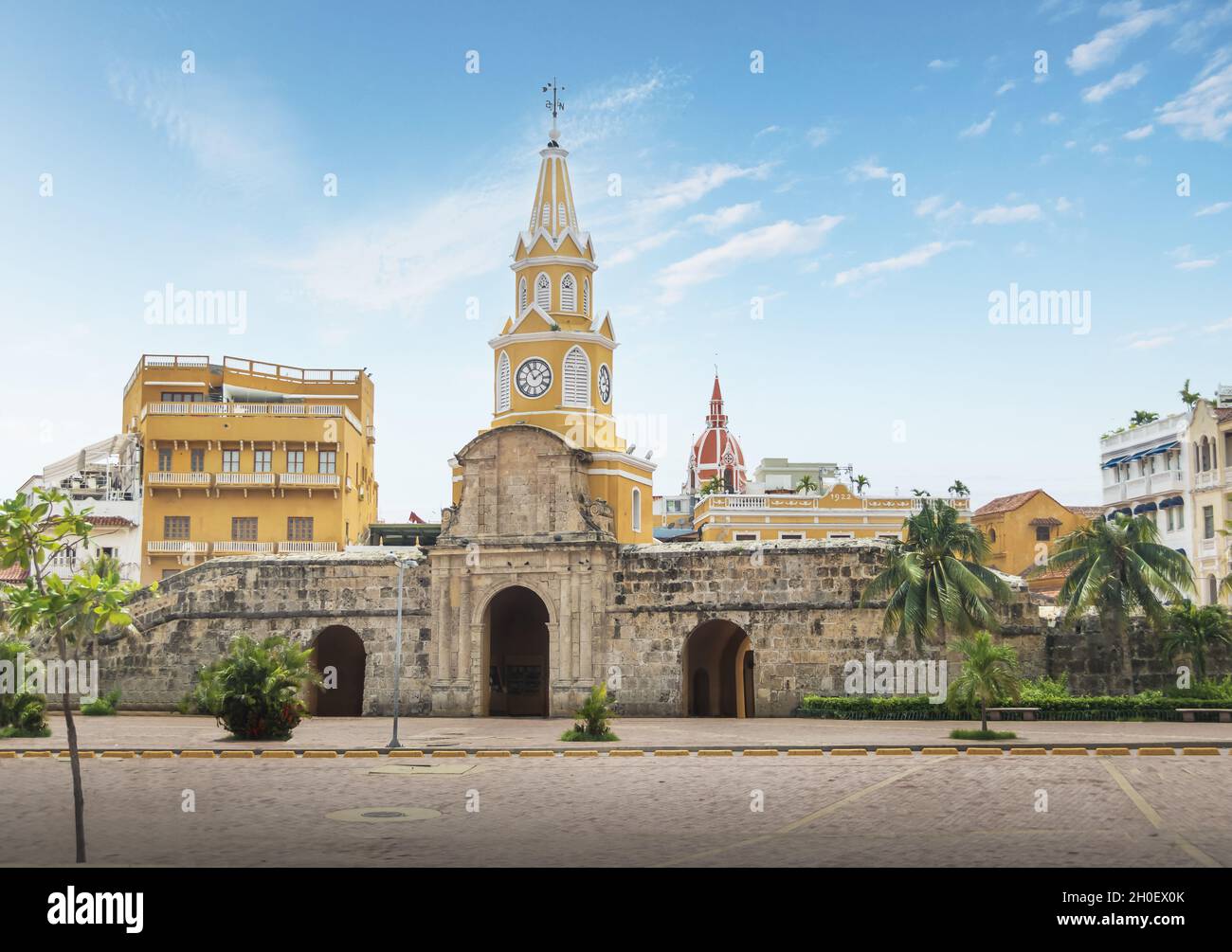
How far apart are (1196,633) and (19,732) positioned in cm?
3080

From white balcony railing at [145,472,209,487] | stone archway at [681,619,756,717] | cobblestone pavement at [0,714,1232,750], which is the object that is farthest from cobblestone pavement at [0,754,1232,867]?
white balcony railing at [145,472,209,487]

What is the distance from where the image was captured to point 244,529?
201ft

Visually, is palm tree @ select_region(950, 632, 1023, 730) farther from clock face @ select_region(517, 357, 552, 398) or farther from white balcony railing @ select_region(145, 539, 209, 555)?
white balcony railing @ select_region(145, 539, 209, 555)

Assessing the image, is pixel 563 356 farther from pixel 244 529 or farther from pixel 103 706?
pixel 244 529

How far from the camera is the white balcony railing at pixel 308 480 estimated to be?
200 feet

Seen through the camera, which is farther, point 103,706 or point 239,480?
point 239,480

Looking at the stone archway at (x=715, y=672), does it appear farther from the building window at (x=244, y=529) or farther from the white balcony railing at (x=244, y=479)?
the building window at (x=244, y=529)

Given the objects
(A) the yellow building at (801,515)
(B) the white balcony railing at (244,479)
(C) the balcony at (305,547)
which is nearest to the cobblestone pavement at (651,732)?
(C) the balcony at (305,547)

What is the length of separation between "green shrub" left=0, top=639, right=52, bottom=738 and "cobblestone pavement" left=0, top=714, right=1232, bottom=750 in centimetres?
55

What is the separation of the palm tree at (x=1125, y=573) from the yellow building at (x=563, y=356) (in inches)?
620

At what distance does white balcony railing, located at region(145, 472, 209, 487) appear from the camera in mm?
60188

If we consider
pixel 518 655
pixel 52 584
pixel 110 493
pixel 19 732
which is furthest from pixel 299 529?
pixel 52 584
